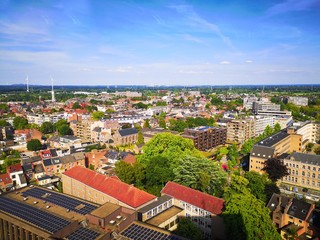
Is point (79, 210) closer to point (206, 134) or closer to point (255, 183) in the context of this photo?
point (255, 183)

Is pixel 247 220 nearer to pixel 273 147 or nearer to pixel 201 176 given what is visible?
pixel 201 176

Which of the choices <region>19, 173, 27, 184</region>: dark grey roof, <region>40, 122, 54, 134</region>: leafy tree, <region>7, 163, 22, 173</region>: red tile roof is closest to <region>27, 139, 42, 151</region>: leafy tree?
<region>7, 163, 22, 173</region>: red tile roof

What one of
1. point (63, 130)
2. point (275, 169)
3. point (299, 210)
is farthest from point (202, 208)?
point (63, 130)

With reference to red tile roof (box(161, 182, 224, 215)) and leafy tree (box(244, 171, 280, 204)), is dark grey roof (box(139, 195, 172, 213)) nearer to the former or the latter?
red tile roof (box(161, 182, 224, 215))

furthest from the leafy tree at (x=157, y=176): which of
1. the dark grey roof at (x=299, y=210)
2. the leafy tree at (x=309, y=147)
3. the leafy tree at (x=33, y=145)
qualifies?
the leafy tree at (x=309, y=147)

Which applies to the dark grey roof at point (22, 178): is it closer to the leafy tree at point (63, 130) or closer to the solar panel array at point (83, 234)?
the solar panel array at point (83, 234)

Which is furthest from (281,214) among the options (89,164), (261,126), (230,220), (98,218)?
(261,126)

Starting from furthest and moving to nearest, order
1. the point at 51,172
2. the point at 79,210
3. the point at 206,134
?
the point at 206,134, the point at 51,172, the point at 79,210
